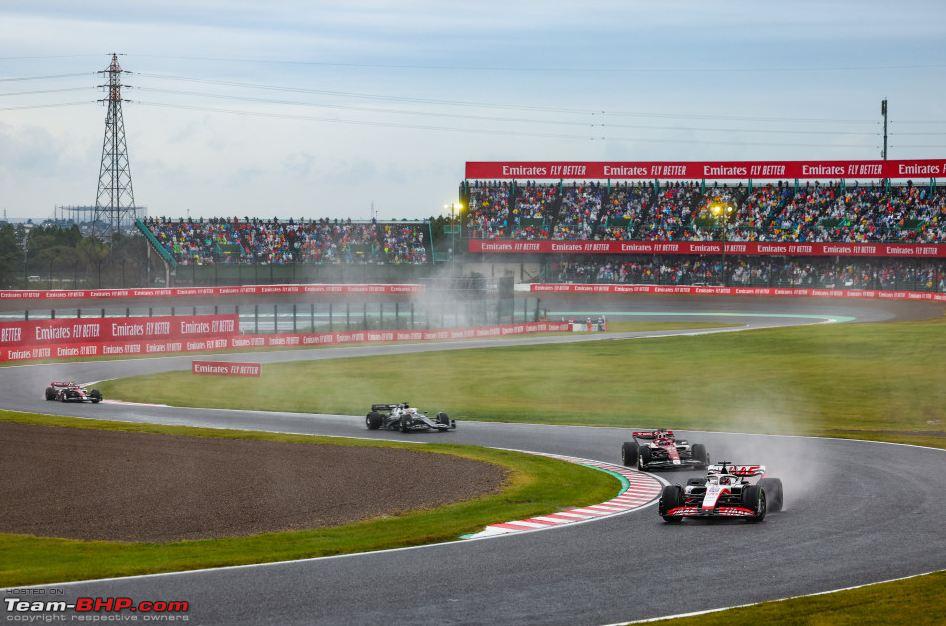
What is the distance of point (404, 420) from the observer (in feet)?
113

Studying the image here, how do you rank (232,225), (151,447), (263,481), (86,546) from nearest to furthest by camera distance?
(86,546) → (263,481) → (151,447) → (232,225)

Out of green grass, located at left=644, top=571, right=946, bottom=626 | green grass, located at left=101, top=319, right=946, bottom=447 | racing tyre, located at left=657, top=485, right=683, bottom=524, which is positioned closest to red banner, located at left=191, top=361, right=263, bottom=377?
green grass, located at left=101, top=319, right=946, bottom=447

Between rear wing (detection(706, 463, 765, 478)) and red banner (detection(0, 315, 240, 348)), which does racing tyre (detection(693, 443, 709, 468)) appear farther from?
red banner (detection(0, 315, 240, 348))

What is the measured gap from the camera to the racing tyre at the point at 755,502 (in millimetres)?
19406

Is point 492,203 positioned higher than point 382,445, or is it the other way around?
point 492,203

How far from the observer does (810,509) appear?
20.6 metres

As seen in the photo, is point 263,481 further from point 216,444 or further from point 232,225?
point 232,225

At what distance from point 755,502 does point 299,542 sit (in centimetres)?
774

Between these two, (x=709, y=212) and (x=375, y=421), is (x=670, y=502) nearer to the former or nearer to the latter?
(x=375, y=421)

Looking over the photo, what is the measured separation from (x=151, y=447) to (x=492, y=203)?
262ft

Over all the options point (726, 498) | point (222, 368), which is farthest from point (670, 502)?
point (222, 368)

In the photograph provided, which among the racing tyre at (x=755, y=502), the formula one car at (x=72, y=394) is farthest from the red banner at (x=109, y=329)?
the racing tyre at (x=755, y=502)

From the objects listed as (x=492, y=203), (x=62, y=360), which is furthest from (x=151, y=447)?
(x=492, y=203)

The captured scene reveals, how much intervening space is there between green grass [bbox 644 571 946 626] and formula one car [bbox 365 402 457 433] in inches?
794
